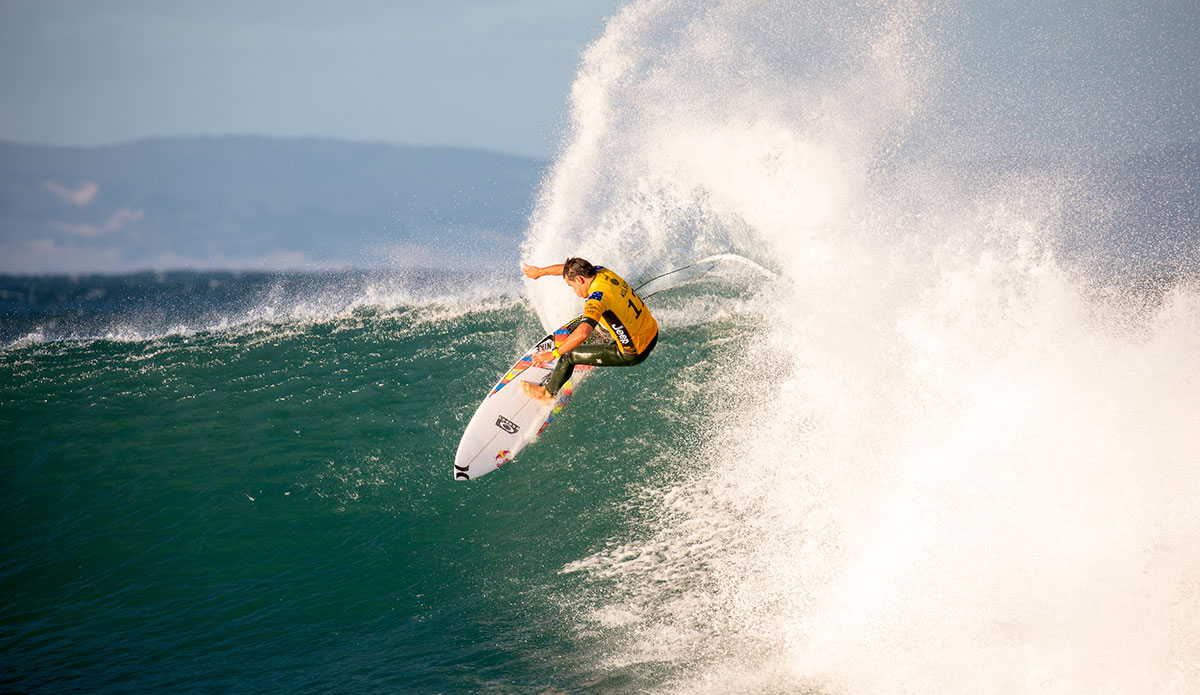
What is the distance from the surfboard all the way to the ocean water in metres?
0.31

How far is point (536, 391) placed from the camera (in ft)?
25.4

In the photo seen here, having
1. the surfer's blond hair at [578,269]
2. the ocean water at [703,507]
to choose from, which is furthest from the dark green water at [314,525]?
the surfer's blond hair at [578,269]

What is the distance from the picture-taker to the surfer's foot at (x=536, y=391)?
7676 millimetres

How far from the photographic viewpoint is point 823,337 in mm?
8273

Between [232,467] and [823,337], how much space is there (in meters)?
6.98

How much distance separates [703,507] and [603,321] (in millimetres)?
1951

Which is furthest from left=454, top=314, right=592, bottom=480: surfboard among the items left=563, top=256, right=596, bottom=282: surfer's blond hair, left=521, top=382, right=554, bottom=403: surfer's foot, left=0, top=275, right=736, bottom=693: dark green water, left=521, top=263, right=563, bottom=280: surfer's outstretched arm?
left=563, top=256, right=596, bottom=282: surfer's blond hair

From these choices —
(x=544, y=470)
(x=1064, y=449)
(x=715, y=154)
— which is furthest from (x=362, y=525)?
(x=715, y=154)

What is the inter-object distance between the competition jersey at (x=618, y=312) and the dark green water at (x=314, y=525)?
1439mm

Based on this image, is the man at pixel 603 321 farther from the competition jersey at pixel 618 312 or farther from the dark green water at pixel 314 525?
the dark green water at pixel 314 525

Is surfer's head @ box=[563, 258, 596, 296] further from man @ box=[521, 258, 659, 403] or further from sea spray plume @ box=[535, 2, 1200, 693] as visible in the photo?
sea spray plume @ box=[535, 2, 1200, 693]

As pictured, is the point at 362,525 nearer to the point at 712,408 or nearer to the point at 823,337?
the point at 712,408

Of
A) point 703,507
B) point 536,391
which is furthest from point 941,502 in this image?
point 536,391

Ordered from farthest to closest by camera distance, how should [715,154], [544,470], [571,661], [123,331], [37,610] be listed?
1. [123,331]
2. [715,154]
3. [544,470]
4. [37,610]
5. [571,661]
